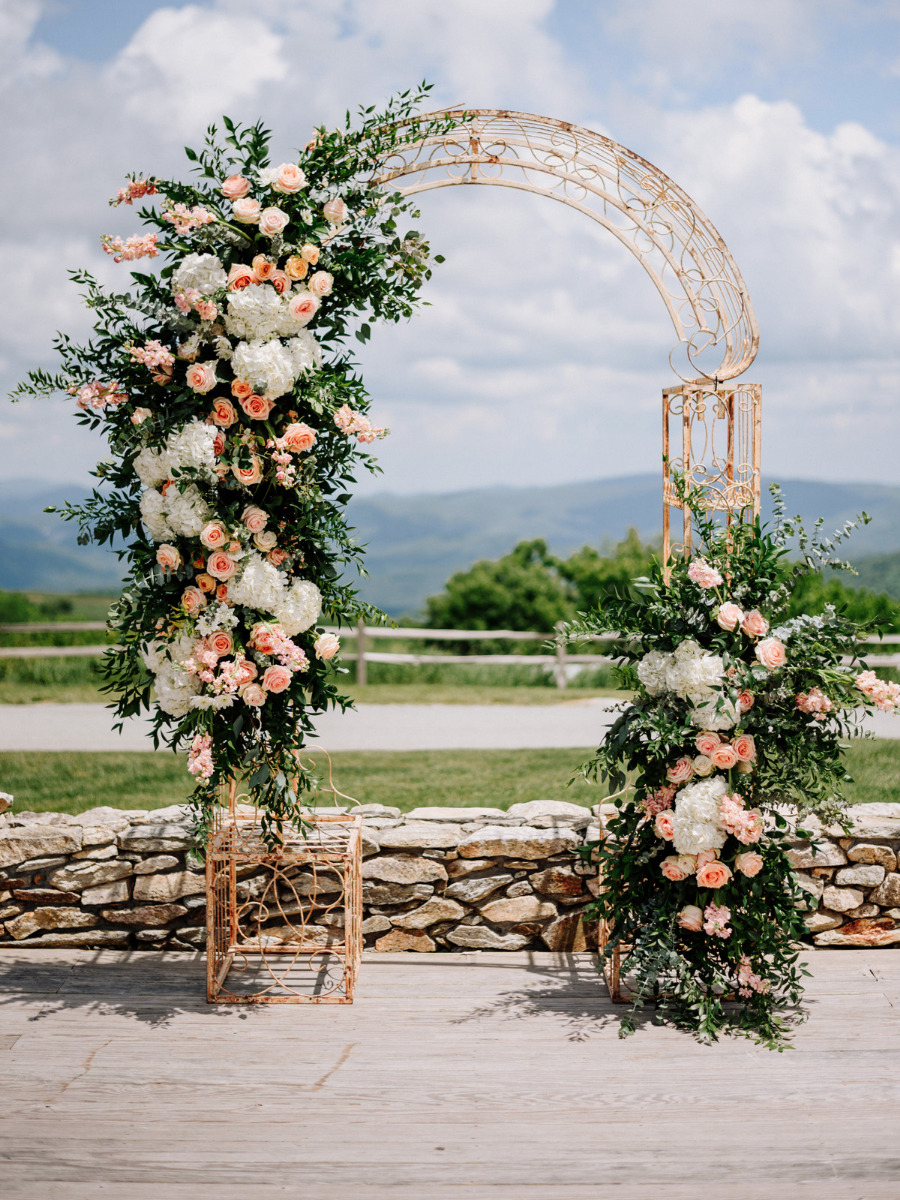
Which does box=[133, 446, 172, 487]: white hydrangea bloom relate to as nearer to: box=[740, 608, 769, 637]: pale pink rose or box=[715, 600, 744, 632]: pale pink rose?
box=[715, 600, 744, 632]: pale pink rose

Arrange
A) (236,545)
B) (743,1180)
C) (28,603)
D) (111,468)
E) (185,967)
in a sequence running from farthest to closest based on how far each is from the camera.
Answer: (28,603) < (185,967) < (111,468) < (236,545) < (743,1180)

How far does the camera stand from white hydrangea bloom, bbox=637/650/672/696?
347 centimetres

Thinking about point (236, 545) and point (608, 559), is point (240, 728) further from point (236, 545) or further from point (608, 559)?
point (608, 559)

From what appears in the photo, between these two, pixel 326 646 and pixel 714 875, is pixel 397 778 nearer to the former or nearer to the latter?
pixel 326 646

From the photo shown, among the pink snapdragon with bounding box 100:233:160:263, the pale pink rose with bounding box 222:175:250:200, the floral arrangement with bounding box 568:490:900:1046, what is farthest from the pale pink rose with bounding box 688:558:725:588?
the pink snapdragon with bounding box 100:233:160:263

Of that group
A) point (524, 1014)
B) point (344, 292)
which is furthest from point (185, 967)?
point (344, 292)

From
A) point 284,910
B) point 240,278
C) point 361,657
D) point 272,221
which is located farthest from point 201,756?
point 361,657

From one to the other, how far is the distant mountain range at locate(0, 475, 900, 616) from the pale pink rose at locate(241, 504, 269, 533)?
8409 cm

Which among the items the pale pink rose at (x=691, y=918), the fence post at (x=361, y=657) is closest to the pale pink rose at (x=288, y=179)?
the pale pink rose at (x=691, y=918)

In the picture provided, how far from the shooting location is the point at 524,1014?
359 centimetres

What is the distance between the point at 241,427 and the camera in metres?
3.49

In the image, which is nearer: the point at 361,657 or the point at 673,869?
the point at 673,869

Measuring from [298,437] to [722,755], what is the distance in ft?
5.85

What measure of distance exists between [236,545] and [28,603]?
20495 mm
